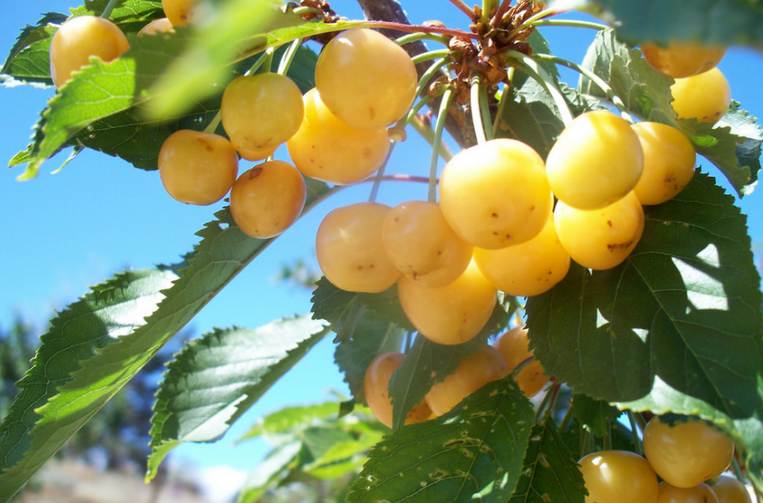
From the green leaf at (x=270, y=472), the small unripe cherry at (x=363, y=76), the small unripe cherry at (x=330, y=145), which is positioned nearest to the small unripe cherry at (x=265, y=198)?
the small unripe cherry at (x=330, y=145)

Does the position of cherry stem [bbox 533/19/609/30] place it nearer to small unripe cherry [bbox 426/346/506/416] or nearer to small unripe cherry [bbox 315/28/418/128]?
small unripe cherry [bbox 315/28/418/128]

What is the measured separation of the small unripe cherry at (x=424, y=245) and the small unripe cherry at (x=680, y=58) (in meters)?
0.24

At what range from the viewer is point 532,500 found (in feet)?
3.07

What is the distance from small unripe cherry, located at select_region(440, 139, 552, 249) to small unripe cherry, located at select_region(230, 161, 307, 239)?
216 millimetres

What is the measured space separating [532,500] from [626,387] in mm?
277

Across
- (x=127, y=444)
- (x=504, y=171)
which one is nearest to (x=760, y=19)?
(x=504, y=171)

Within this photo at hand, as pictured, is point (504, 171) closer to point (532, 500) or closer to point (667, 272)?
point (667, 272)

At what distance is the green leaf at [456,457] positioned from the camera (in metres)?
0.86

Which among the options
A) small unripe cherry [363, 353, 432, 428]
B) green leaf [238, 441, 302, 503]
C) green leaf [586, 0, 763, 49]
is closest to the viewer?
green leaf [586, 0, 763, 49]

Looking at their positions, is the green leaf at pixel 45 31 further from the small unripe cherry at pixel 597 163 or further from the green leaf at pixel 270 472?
the green leaf at pixel 270 472

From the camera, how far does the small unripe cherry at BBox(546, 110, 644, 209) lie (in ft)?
2.13

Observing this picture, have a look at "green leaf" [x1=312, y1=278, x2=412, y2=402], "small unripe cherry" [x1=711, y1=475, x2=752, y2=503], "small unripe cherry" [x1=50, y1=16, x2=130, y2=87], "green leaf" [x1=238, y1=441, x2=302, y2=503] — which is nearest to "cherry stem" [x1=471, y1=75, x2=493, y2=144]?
"green leaf" [x1=312, y1=278, x2=412, y2=402]

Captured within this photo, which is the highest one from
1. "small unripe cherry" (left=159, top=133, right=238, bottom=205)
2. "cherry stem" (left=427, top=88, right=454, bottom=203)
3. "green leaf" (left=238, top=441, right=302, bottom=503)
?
"small unripe cherry" (left=159, top=133, right=238, bottom=205)

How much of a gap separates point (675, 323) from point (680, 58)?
0.25 meters
